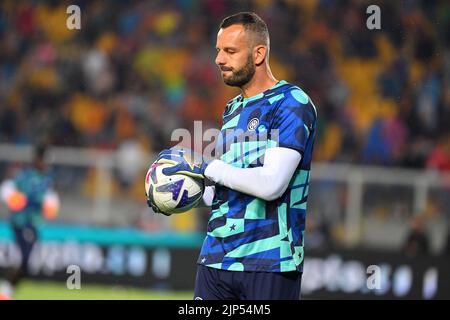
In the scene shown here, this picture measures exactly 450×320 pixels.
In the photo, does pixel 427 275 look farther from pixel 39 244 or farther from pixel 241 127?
pixel 241 127

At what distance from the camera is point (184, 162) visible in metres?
5.05

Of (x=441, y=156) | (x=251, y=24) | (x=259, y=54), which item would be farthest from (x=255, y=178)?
(x=441, y=156)

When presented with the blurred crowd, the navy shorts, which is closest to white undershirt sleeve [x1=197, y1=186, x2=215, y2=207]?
the navy shorts

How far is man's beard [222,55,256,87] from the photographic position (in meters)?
5.01

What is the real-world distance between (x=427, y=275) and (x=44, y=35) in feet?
27.2

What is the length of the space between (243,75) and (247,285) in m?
1.09

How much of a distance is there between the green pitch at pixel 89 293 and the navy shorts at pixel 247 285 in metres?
6.59

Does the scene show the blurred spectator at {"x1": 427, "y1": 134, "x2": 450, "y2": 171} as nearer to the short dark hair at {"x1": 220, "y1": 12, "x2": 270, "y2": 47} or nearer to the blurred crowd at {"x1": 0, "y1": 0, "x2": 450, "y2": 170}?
the blurred crowd at {"x1": 0, "y1": 0, "x2": 450, "y2": 170}

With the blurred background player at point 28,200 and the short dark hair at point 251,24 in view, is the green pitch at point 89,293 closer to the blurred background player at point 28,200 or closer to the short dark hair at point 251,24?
the blurred background player at point 28,200

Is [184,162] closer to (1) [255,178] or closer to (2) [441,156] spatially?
(1) [255,178]

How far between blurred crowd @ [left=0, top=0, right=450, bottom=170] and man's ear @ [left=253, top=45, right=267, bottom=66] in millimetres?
9590

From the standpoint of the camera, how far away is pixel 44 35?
55.6 ft

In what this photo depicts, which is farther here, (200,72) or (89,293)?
(200,72)
